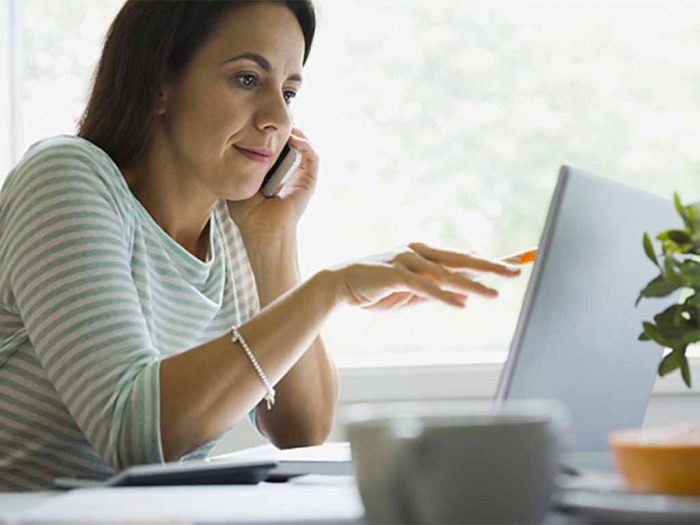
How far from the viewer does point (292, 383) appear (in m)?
1.80

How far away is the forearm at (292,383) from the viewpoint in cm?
179

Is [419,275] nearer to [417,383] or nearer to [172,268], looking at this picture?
[172,268]

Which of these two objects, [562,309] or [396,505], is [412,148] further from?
[396,505]

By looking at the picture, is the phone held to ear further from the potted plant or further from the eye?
the potted plant

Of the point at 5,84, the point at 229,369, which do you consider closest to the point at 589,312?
the point at 229,369

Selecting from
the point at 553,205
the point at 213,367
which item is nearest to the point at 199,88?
the point at 213,367

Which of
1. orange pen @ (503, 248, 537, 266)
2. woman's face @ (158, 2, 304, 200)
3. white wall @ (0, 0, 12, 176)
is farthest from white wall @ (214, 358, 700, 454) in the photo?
orange pen @ (503, 248, 537, 266)

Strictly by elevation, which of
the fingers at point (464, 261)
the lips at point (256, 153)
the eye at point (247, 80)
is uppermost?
the eye at point (247, 80)

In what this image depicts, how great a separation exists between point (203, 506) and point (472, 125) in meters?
1.87

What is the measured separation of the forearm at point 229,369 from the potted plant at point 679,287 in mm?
441

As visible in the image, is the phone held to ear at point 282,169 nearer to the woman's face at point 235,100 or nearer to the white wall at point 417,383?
the woman's face at point 235,100

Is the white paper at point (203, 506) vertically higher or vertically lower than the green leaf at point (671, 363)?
lower

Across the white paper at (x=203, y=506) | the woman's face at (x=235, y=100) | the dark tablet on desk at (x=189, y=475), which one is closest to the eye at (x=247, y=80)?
the woman's face at (x=235, y=100)

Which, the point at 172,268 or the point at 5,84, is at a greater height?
the point at 5,84
